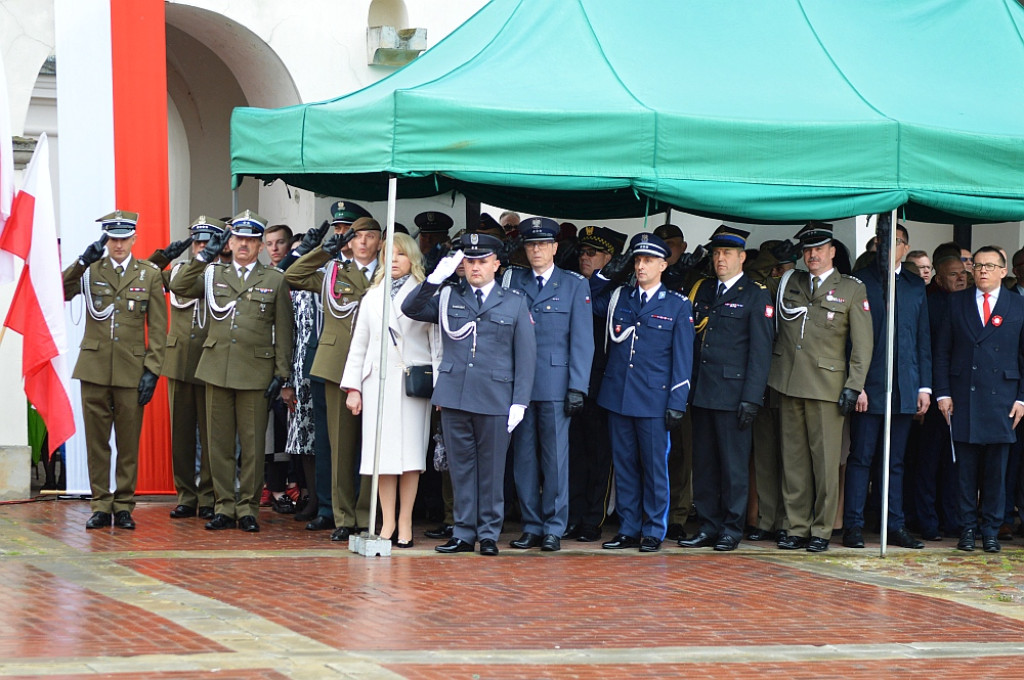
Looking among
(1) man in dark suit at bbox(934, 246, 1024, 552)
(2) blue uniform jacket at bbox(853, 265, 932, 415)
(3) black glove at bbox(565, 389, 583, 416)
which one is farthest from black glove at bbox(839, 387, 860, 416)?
(3) black glove at bbox(565, 389, 583, 416)

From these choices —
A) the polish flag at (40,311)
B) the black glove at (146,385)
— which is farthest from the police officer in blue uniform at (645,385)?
the polish flag at (40,311)

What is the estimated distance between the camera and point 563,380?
8.80 metres

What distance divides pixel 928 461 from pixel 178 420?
5.04 m

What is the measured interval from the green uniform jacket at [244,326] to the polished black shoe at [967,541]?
14.5 feet

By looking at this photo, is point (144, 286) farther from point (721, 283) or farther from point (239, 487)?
point (721, 283)

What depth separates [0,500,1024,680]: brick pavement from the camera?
5.84m

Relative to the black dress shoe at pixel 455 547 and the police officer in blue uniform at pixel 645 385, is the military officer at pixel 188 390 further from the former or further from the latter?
the police officer in blue uniform at pixel 645 385

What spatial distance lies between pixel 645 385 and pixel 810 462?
1.25 metres

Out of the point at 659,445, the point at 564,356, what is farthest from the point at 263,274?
the point at 659,445

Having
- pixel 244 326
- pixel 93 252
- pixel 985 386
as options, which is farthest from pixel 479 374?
pixel 985 386

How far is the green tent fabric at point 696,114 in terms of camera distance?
8180 millimetres

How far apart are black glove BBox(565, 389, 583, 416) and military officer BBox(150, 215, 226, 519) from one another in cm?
245

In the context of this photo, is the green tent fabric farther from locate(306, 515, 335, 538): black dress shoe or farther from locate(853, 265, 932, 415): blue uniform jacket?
locate(306, 515, 335, 538): black dress shoe

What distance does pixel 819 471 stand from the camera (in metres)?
9.24
